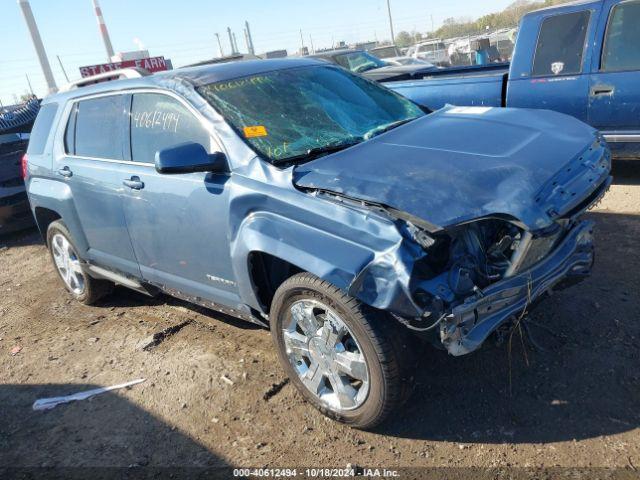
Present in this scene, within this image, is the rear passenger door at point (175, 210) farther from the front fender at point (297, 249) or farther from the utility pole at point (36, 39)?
the utility pole at point (36, 39)

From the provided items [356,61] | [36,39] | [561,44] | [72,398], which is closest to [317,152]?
[72,398]

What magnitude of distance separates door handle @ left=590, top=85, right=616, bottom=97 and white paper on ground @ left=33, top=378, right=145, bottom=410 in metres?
5.34

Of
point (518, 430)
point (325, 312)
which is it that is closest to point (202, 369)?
point (325, 312)

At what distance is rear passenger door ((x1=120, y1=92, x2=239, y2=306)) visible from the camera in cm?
327

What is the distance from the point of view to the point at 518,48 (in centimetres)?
634

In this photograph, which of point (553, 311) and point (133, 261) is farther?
point (133, 261)

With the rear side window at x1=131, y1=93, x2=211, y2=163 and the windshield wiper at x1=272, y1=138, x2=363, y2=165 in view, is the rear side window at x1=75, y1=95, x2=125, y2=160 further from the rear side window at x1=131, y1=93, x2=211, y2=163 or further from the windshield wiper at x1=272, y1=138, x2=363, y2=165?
the windshield wiper at x1=272, y1=138, x2=363, y2=165

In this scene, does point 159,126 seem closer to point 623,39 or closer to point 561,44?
point 561,44

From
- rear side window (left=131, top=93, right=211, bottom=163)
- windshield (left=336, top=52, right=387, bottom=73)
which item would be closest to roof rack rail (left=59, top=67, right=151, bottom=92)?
A: rear side window (left=131, top=93, right=211, bottom=163)

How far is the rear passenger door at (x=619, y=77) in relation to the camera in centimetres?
561

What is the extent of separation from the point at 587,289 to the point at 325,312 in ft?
7.06

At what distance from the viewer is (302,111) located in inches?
138

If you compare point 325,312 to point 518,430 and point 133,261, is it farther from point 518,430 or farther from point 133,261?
point 133,261

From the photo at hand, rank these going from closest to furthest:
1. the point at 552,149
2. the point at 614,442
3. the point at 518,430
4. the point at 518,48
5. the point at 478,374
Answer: the point at 614,442 → the point at 518,430 → the point at 552,149 → the point at 478,374 → the point at 518,48
